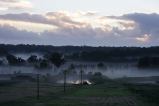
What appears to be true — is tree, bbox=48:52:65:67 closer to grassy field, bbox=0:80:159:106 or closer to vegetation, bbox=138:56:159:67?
vegetation, bbox=138:56:159:67

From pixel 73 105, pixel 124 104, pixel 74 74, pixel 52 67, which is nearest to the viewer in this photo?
pixel 73 105

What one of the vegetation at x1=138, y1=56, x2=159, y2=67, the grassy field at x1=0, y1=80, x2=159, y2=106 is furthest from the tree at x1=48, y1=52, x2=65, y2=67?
the grassy field at x1=0, y1=80, x2=159, y2=106

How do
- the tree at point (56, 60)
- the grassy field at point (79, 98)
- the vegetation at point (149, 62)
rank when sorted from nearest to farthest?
the grassy field at point (79, 98)
the vegetation at point (149, 62)
the tree at point (56, 60)

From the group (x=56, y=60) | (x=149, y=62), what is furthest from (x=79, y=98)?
(x=149, y=62)

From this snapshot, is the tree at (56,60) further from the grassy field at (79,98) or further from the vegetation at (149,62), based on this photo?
the grassy field at (79,98)

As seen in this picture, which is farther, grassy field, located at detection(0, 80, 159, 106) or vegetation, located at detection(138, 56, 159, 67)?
vegetation, located at detection(138, 56, 159, 67)

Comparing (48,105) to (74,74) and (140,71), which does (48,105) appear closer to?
(74,74)

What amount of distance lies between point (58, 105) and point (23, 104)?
A: 4034mm

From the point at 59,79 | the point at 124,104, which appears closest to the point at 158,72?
the point at 59,79

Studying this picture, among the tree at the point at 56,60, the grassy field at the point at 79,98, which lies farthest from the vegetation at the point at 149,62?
the grassy field at the point at 79,98

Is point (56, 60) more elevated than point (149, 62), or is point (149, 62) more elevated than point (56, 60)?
point (56, 60)

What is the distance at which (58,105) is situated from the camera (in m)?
56.5

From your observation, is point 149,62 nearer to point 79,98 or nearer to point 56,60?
point 56,60

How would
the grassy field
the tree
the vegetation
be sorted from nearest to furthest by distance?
the grassy field, the vegetation, the tree
